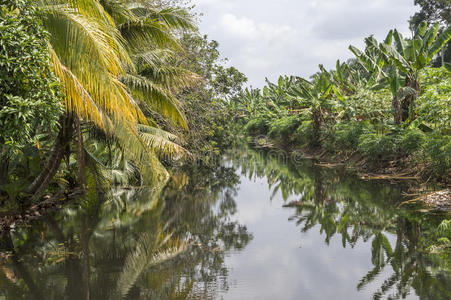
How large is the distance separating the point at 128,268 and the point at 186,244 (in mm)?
1497

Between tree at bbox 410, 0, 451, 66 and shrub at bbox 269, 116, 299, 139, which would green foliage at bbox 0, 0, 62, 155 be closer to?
shrub at bbox 269, 116, 299, 139

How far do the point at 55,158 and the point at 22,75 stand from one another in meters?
3.92

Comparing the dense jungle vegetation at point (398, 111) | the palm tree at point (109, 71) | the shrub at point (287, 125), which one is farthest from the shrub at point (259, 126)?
the palm tree at point (109, 71)

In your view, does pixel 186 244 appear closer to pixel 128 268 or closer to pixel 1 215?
pixel 128 268

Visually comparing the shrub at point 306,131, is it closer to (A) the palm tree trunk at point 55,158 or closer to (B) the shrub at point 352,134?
(B) the shrub at point 352,134

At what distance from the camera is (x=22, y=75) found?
577cm

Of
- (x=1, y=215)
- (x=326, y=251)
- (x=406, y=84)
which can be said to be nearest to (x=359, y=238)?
(x=326, y=251)

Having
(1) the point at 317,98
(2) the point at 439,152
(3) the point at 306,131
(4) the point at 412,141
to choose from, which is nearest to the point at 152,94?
(2) the point at 439,152

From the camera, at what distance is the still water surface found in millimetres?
5193

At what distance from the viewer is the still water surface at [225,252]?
519cm

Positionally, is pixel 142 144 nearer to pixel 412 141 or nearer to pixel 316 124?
pixel 412 141

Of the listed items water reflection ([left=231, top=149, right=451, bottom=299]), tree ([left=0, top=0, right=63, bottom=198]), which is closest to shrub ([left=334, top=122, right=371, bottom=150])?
water reflection ([left=231, top=149, right=451, bottom=299])

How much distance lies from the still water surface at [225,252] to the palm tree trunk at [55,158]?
2.70ft

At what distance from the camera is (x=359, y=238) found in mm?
7559
